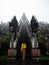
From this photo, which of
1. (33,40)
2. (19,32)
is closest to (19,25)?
(19,32)

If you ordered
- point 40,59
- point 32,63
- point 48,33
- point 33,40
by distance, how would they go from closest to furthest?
point 32,63 < point 40,59 < point 33,40 < point 48,33

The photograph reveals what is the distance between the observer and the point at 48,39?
206 inches

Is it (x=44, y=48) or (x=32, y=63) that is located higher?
(x=44, y=48)

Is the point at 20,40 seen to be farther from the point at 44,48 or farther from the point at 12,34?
the point at 44,48

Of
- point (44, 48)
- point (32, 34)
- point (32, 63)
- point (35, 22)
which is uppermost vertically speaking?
point (35, 22)

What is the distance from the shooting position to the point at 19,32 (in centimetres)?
524

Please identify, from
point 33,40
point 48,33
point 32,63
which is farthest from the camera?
point 48,33

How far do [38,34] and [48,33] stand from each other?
0.32 metres

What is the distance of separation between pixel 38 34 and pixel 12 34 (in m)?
0.72

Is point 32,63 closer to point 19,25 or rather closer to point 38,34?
point 38,34

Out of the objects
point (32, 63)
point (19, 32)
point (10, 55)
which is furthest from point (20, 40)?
point (32, 63)

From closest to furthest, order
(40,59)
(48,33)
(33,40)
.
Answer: (40,59)
(33,40)
(48,33)

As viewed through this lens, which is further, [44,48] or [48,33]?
[48,33]

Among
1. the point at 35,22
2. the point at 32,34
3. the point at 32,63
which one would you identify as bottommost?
the point at 32,63
